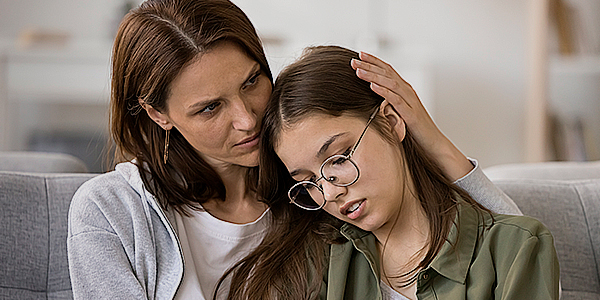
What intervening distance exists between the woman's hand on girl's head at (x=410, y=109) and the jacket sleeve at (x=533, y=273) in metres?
0.24

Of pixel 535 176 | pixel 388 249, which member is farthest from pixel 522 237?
pixel 535 176

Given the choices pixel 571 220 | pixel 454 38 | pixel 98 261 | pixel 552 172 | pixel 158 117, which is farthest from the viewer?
pixel 454 38

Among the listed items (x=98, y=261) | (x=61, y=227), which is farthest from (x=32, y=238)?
(x=98, y=261)

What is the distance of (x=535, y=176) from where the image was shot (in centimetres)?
168

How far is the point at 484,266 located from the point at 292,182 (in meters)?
0.46

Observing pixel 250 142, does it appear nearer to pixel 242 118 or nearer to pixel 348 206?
pixel 242 118

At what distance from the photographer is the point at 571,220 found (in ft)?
4.83

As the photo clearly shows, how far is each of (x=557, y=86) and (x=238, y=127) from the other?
2.65 meters

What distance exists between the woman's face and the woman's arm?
0.82 feet

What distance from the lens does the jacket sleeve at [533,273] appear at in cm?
106

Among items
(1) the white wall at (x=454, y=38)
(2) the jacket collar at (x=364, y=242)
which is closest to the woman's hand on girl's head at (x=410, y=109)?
(2) the jacket collar at (x=364, y=242)

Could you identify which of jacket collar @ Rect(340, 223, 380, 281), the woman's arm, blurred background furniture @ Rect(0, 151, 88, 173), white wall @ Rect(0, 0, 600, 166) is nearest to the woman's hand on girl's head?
A: the woman's arm

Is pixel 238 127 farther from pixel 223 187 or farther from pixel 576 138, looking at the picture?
pixel 576 138

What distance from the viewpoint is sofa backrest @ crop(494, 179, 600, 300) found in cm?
143
